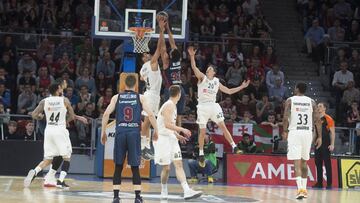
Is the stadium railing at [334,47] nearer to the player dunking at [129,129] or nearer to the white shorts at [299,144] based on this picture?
the white shorts at [299,144]

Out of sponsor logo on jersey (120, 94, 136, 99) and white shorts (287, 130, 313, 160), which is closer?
sponsor logo on jersey (120, 94, 136, 99)

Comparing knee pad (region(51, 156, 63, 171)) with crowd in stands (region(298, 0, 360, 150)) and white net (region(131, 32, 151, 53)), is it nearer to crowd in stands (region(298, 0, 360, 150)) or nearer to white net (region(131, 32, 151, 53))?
white net (region(131, 32, 151, 53))

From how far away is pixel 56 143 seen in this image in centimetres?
1916

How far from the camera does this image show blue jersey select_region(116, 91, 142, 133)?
1540cm

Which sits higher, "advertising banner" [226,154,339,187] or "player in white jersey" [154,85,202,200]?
"player in white jersey" [154,85,202,200]

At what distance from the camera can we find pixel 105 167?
75.3ft

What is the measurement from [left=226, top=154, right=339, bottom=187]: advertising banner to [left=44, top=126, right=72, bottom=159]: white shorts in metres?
5.46

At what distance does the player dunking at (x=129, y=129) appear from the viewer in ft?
50.4

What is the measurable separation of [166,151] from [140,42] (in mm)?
3817

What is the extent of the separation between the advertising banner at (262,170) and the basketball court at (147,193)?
1.07 m

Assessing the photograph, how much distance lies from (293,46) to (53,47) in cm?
942

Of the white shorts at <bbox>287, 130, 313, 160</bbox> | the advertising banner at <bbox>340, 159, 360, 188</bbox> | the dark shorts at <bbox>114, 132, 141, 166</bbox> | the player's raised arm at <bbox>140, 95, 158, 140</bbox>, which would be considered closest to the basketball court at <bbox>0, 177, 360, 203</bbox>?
the white shorts at <bbox>287, 130, 313, 160</bbox>

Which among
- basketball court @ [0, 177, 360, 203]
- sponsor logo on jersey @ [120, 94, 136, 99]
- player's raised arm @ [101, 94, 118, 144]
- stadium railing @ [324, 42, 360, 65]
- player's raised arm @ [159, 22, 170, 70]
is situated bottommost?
basketball court @ [0, 177, 360, 203]

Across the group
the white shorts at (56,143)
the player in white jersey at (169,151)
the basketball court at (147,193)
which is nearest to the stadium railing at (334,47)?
the basketball court at (147,193)
